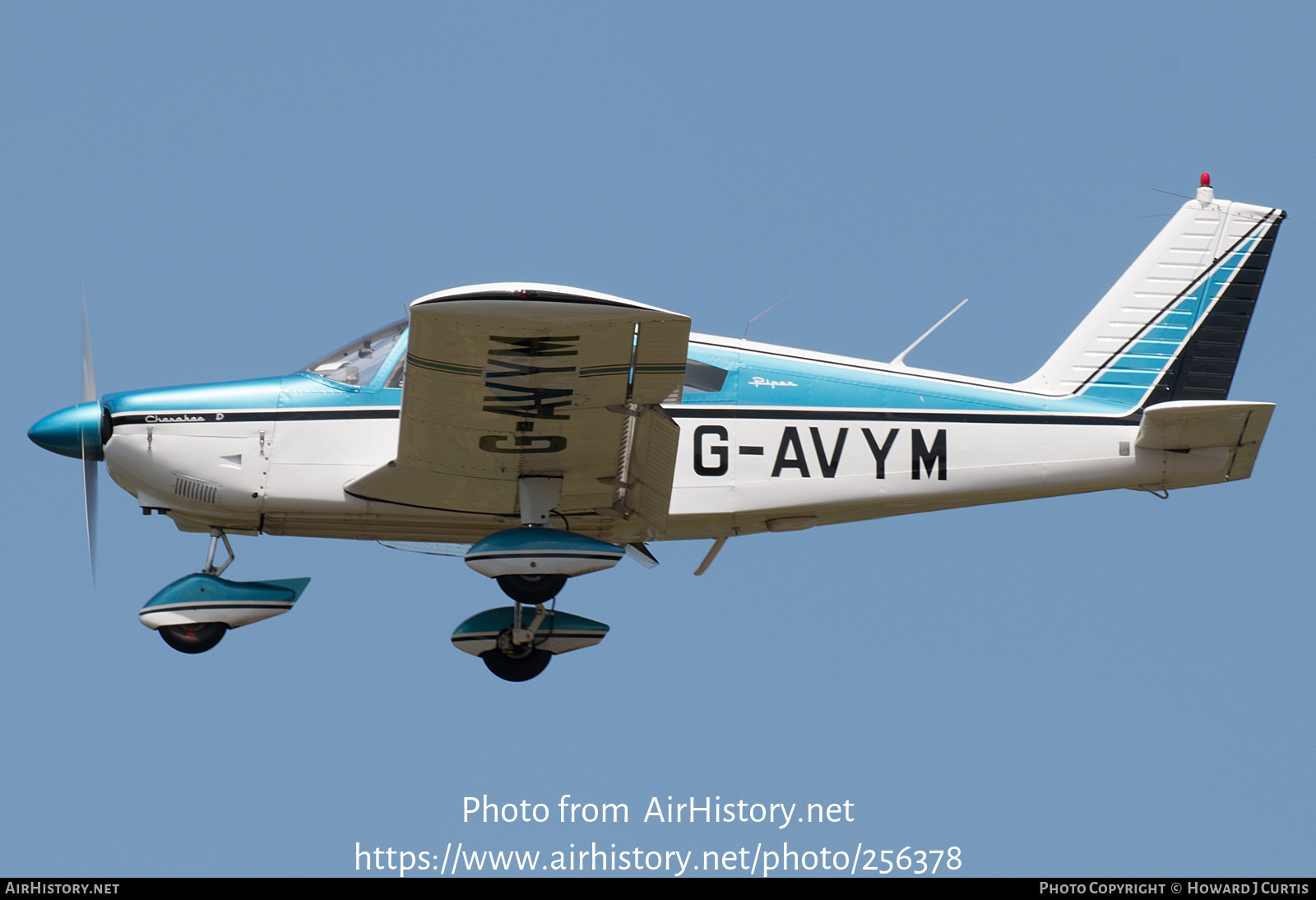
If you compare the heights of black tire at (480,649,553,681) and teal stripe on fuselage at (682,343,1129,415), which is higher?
teal stripe on fuselage at (682,343,1129,415)

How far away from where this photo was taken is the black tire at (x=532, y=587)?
991cm

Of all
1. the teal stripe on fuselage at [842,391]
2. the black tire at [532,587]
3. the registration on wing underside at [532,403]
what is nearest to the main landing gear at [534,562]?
the black tire at [532,587]

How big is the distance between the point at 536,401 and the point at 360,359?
5.65 feet

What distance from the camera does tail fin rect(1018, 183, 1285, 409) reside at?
1113cm

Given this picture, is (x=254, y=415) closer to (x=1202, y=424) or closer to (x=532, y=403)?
(x=532, y=403)

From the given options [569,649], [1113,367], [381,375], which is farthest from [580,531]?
[1113,367]

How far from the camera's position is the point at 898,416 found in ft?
35.0

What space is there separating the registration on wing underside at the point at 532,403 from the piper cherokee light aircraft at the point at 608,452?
0.07ft

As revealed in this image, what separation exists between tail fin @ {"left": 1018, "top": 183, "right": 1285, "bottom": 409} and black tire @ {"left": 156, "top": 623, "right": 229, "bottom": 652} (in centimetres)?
604

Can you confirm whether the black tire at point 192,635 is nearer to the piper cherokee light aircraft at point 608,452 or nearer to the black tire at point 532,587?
the piper cherokee light aircraft at point 608,452

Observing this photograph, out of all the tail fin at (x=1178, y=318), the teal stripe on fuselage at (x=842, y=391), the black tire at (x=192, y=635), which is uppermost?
the tail fin at (x=1178, y=318)

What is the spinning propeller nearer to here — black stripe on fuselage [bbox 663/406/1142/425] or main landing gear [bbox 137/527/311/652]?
main landing gear [bbox 137/527/311/652]

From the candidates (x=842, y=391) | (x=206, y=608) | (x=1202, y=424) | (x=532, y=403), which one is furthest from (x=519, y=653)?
(x=1202, y=424)

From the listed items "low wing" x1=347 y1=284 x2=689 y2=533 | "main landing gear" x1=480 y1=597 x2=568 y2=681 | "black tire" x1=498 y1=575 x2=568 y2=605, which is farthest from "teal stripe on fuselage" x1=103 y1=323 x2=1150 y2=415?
"main landing gear" x1=480 y1=597 x2=568 y2=681
